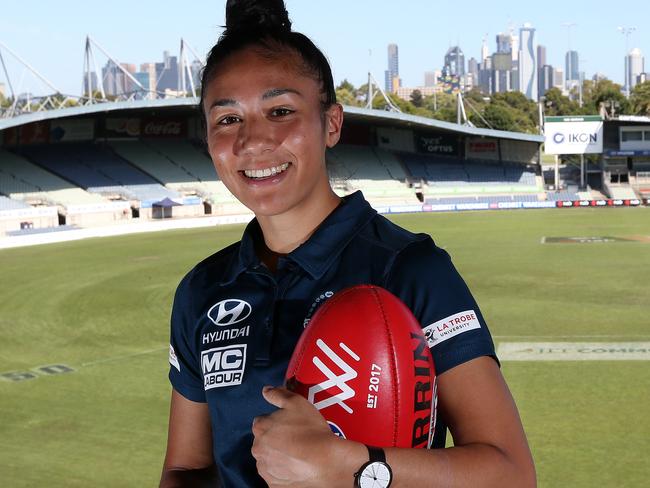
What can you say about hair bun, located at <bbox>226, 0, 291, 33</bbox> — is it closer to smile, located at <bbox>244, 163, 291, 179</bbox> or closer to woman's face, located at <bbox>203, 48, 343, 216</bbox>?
woman's face, located at <bbox>203, 48, 343, 216</bbox>

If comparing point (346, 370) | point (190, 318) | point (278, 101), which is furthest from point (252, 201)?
point (346, 370)

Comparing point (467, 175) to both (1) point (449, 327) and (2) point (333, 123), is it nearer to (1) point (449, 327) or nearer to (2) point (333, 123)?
(2) point (333, 123)

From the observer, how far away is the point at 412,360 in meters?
2.23

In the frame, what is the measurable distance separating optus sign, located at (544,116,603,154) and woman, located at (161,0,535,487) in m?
65.8

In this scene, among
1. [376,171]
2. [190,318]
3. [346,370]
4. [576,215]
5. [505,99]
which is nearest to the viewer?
[346,370]

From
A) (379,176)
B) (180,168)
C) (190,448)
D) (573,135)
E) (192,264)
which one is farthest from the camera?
(573,135)

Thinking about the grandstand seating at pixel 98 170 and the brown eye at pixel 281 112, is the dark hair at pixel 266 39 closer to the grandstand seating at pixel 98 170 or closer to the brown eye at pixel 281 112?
the brown eye at pixel 281 112

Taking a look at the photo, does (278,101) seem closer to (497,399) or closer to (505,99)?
(497,399)

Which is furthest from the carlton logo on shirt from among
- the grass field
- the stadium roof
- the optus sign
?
the optus sign

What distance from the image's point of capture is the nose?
2609mm

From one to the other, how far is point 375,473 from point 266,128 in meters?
1.07

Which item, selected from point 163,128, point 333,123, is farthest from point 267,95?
point 163,128

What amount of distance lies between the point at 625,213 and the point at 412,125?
19.6 m

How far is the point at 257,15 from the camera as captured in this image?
2.76 metres
